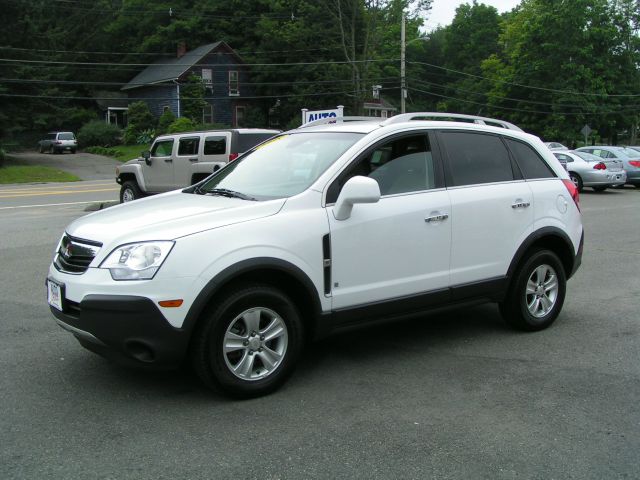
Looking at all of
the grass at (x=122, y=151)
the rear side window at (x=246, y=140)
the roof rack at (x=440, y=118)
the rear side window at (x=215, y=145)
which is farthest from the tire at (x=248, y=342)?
the grass at (x=122, y=151)

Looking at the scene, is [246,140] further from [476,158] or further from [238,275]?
[238,275]

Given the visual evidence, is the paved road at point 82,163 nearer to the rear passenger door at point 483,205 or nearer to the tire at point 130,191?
the tire at point 130,191

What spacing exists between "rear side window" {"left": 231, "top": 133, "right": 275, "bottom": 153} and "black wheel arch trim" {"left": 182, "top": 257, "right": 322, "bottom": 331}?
1053 cm

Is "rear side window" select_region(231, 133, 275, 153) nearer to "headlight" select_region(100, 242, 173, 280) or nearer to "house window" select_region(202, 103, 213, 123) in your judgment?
"headlight" select_region(100, 242, 173, 280)

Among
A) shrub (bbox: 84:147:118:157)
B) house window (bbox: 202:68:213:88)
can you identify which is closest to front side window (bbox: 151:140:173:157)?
shrub (bbox: 84:147:118:157)

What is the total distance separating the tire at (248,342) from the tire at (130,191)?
43.9ft

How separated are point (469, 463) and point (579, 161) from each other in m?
20.1

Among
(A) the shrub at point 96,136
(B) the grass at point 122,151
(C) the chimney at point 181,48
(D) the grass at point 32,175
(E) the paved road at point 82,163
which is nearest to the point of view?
(D) the grass at point 32,175

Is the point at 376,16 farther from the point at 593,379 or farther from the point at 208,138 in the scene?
the point at 593,379

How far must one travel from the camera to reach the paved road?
35.8 m

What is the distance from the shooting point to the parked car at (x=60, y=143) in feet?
156

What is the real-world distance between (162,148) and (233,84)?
43.4 m

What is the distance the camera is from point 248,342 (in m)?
4.10

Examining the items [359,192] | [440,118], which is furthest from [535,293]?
[359,192]
